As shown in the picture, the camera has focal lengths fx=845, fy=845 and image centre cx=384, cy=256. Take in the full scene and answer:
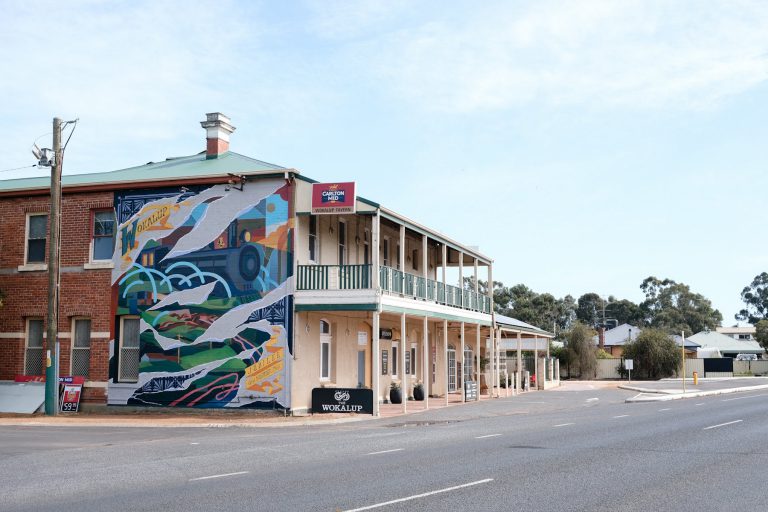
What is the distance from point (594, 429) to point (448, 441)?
4.30m

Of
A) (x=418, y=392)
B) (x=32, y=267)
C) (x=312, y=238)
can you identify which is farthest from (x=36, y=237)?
(x=418, y=392)

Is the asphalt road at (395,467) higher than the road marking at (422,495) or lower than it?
lower

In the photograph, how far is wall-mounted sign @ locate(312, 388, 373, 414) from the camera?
24.4m

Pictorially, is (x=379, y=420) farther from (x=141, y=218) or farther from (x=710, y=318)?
(x=710, y=318)

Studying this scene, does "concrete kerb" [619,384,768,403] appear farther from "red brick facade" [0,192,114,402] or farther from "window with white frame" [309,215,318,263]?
"red brick facade" [0,192,114,402]

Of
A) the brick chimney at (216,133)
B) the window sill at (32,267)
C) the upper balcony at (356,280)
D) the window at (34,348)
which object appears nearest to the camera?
the upper balcony at (356,280)

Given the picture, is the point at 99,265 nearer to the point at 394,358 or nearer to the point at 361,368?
the point at 361,368

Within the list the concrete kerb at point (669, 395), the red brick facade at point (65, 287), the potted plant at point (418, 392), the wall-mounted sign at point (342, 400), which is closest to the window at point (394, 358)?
the potted plant at point (418, 392)

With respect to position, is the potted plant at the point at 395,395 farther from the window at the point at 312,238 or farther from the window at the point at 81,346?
the window at the point at 81,346

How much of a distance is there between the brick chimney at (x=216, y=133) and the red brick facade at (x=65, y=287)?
3784mm

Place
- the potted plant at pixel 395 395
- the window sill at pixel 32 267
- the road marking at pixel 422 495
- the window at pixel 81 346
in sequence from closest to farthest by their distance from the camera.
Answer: the road marking at pixel 422 495
the window at pixel 81 346
the window sill at pixel 32 267
the potted plant at pixel 395 395

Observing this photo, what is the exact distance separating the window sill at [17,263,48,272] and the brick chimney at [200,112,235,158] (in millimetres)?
6371

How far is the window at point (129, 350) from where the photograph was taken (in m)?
26.1

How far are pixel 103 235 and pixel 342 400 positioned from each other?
9407 millimetres
